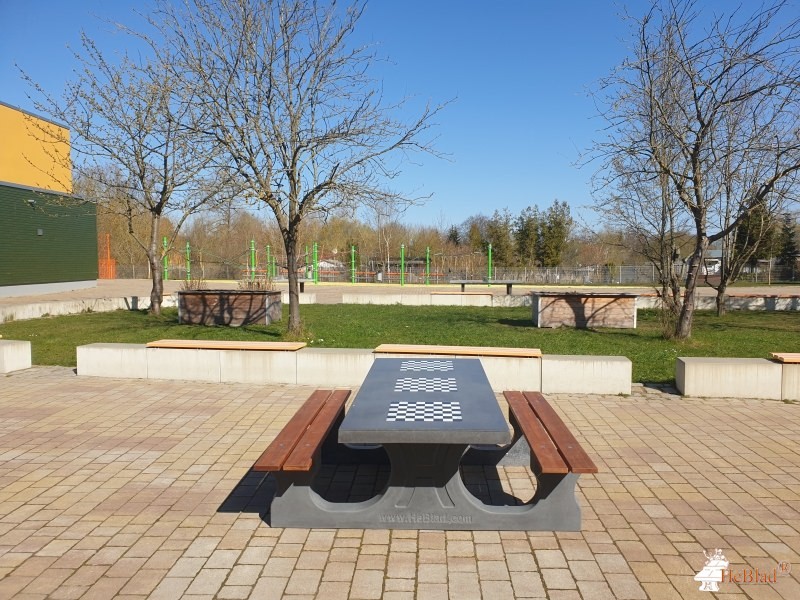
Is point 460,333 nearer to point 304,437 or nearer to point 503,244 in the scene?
point 304,437

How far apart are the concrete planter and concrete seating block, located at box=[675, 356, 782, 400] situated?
921cm

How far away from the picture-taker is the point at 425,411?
3.84 meters

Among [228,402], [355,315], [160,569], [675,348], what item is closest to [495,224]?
[355,315]

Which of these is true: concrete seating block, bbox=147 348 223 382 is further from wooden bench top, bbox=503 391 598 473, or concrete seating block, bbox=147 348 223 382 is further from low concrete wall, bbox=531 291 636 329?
low concrete wall, bbox=531 291 636 329

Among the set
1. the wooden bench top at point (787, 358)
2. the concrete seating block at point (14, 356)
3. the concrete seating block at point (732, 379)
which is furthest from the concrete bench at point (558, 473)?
the concrete seating block at point (14, 356)

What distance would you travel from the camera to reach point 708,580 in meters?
3.21

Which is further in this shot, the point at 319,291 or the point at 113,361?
the point at 319,291

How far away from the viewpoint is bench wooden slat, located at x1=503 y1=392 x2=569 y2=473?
358 centimetres

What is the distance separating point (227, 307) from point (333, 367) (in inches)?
286

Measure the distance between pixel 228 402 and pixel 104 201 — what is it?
11.2 meters

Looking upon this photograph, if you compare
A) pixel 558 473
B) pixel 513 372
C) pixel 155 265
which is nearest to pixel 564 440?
pixel 558 473

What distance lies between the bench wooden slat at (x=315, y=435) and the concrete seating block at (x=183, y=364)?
314 cm

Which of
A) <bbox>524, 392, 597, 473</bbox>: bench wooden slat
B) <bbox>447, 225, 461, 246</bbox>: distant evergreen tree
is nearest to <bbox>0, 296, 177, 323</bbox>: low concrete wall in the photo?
<bbox>524, 392, 597, 473</bbox>: bench wooden slat

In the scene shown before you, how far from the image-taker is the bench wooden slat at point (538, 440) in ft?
11.8
